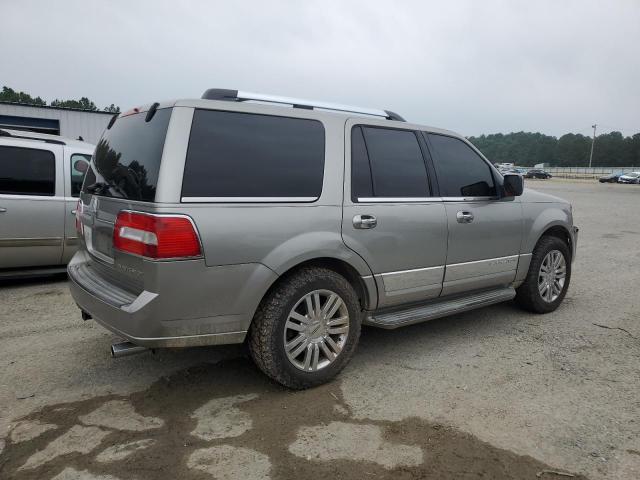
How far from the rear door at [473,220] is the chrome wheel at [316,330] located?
3.72ft

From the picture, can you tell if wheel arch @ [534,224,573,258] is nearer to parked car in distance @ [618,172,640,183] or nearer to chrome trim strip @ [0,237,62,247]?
chrome trim strip @ [0,237,62,247]

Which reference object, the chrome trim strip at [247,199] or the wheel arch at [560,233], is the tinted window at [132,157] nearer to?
the chrome trim strip at [247,199]

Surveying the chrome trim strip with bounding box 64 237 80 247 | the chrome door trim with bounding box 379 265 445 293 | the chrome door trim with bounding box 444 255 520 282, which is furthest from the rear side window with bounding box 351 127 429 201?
the chrome trim strip with bounding box 64 237 80 247

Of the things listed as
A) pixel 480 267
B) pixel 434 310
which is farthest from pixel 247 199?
pixel 480 267

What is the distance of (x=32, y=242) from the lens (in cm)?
568

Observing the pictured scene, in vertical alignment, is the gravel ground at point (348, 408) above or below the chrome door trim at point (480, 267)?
below

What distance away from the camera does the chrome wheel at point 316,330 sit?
320cm

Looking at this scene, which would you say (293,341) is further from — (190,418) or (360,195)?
(360,195)

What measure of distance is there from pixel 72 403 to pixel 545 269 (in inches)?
169

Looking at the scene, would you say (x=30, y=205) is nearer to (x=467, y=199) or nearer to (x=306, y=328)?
(x=306, y=328)

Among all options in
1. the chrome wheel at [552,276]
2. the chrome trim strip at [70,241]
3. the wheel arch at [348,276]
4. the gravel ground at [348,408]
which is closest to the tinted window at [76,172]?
the chrome trim strip at [70,241]

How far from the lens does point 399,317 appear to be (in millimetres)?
3707

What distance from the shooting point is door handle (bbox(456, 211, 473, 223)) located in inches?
161

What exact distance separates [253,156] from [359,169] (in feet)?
2.78
